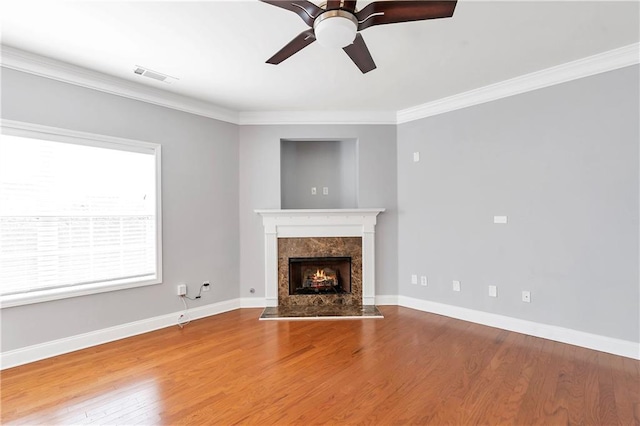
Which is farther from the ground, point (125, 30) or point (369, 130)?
point (125, 30)

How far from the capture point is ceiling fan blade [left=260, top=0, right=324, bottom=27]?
1.61m

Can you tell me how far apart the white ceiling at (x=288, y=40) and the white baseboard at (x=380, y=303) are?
259cm

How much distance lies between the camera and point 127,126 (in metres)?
3.16

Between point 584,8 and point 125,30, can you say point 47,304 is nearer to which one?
point 125,30

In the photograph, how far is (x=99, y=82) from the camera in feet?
9.70

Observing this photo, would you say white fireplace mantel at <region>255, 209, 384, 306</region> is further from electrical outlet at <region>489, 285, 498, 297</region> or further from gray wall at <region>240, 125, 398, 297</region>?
electrical outlet at <region>489, 285, 498, 297</region>

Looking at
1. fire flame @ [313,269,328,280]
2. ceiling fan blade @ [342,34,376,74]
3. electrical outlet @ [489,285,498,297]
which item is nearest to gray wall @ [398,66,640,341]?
electrical outlet @ [489,285,498,297]

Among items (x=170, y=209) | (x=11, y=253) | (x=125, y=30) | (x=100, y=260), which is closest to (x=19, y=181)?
(x=11, y=253)

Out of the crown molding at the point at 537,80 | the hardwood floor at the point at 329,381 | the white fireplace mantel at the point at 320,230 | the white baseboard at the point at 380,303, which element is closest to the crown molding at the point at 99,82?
the white fireplace mantel at the point at 320,230

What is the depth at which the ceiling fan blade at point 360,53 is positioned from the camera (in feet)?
6.38

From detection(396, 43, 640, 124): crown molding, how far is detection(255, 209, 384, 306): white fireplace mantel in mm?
1494

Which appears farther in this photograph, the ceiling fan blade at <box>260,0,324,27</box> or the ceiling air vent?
the ceiling air vent

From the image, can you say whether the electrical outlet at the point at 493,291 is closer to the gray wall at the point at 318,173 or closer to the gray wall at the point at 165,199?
the gray wall at the point at 318,173

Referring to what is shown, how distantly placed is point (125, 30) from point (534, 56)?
3.47 m
